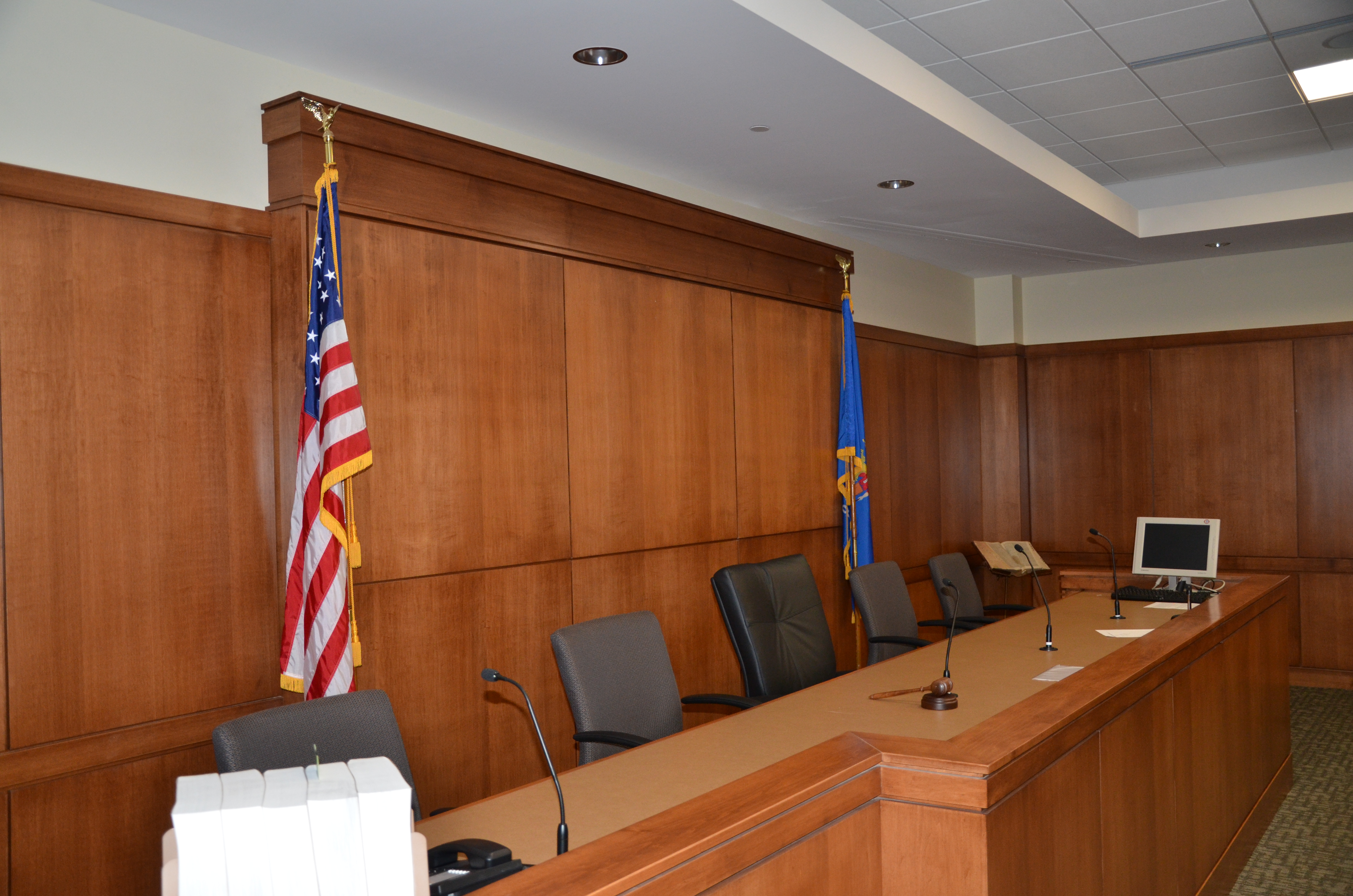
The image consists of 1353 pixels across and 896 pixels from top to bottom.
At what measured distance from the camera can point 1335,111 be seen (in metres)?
5.44

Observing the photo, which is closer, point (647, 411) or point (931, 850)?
point (931, 850)

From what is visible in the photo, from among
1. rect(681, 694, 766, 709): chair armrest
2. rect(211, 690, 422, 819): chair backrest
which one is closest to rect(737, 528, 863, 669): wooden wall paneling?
rect(681, 694, 766, 709): chair armrest

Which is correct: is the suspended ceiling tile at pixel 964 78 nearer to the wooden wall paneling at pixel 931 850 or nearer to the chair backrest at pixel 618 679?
the chair backrest at pixel 618 679

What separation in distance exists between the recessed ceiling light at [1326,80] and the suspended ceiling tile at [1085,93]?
2.20 feet

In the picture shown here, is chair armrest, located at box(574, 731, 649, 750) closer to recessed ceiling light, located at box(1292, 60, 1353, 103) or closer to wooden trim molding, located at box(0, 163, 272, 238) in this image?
wooden trim molding, located at box(0, 163, 272, 238)

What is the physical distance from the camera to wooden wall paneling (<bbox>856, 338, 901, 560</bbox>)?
6.86 meters

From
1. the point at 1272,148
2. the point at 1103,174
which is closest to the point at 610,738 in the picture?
the point at 1103,174

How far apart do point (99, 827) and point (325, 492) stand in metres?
1.18

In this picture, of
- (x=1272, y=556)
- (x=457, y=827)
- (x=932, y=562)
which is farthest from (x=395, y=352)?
(x=1272, y=556)

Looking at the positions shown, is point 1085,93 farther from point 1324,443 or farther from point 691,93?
point 1324,443

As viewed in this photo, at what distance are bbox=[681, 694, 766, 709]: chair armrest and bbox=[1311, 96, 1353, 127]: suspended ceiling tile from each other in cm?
422

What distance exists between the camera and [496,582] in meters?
4.20

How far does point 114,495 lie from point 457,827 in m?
1.75

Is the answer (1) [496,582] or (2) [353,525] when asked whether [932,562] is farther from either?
(2) [353,525]
